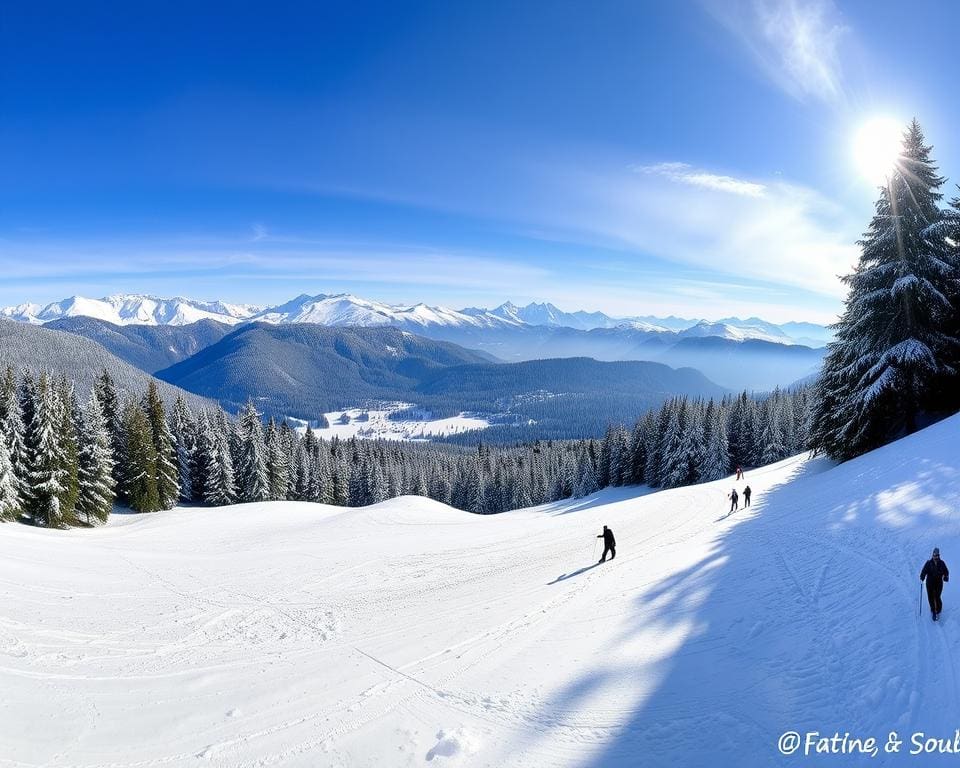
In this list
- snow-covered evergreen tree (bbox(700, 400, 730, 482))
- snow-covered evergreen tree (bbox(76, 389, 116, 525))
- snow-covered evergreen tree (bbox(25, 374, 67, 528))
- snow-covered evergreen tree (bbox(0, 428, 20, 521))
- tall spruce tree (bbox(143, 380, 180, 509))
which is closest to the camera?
snow-covered evergreen tree (bbox(0, 428, 20, 521))

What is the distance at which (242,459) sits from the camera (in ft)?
169

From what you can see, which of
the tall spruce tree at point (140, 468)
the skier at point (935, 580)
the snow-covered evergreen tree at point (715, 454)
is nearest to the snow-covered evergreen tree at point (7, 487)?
the tall spruce tree at point (140, 468)

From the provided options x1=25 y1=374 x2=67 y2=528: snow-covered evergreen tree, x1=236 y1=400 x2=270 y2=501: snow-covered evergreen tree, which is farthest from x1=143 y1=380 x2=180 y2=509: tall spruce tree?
x1=25 y1=374 x2=67 y2=528: snow-covered evergreen tree

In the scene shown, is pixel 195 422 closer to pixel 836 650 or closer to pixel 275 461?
pixel 275 461

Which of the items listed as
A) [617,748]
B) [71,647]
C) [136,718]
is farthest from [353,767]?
[71,647]

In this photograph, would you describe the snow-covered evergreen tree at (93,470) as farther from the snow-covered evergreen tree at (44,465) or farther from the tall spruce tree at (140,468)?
the tall spruce tree at (140,468)

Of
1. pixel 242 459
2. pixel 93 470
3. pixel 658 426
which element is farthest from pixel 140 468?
pixel 658 426

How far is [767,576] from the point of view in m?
12.3

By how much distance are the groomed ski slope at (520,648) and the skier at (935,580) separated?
223mm

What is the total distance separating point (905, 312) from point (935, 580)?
21.5 meters

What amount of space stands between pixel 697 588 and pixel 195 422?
186 ft

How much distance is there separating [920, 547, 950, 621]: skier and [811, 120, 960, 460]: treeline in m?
18.7

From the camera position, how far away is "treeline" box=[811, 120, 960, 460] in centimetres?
2289

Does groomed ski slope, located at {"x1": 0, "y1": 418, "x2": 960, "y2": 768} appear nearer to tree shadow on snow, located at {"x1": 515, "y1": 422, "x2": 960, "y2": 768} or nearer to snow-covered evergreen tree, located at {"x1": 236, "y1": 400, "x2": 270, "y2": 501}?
tree shadow on snow, located at {"x1": 515, "y1": 422, "x2": 960, "y2": 768}
